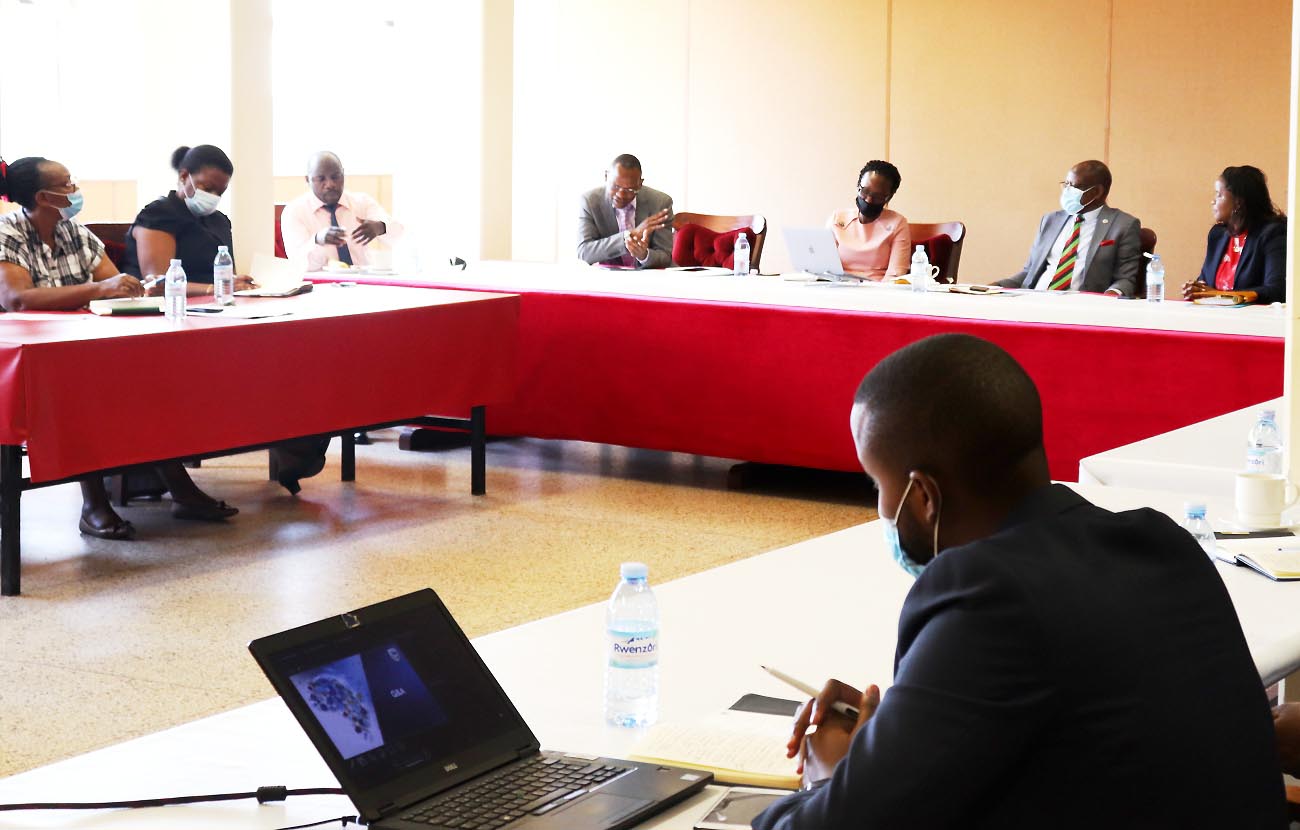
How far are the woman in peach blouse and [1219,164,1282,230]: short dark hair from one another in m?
1.53

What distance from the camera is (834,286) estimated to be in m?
6.28

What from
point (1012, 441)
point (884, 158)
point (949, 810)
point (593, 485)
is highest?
point (884, 158)

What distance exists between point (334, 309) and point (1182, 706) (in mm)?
4640

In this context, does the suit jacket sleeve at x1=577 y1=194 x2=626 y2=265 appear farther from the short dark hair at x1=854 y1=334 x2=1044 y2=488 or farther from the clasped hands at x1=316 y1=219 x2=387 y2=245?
the short dark hair at x1=854 y1=334 x2=1044 y2=488

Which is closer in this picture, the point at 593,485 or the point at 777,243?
the point at 593,485

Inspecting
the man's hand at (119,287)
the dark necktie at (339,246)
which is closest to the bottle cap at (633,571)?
the man's hand at (119,287)

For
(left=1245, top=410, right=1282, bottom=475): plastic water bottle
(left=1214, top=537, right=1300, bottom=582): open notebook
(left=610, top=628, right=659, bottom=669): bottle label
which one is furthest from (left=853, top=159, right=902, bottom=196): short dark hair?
(left=610, top=628, right=659, bottom=669): bottle label

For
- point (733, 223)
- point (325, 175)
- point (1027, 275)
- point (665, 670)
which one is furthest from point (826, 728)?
point (733, 223)

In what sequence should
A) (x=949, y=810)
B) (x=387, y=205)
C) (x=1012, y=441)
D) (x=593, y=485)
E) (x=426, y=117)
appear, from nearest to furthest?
(x=949, y=810) < (x=1012, y=441) < (x=593, y=485) < (x=426, y=117) < (x=387, y=205)

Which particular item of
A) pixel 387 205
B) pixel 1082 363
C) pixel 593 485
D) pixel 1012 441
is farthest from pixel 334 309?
pixel 387 205

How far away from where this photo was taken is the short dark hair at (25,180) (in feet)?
17.6

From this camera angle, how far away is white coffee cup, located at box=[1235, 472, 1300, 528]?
2.84m

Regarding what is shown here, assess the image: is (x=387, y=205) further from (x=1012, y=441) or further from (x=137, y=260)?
(x=1012, y=441)

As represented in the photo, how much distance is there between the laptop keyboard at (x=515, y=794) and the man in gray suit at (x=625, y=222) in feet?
19.4
